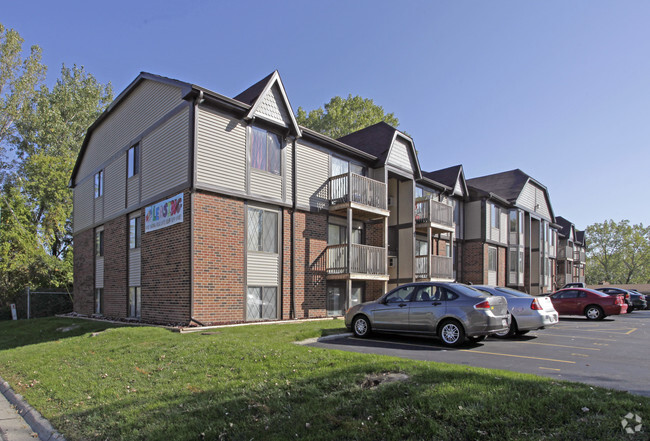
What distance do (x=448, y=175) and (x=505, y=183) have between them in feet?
32.7

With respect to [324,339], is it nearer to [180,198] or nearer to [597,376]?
[597,376]

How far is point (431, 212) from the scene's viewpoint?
74.6 feet

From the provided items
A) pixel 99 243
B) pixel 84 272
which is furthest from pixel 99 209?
pixel 84 272

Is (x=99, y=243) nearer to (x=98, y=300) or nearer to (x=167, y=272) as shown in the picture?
(x=98, y=300)

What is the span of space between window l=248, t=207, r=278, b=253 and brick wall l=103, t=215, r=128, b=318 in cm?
646

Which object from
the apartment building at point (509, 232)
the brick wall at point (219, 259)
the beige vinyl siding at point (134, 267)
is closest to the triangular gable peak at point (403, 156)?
the apartment building at point (509, 232)

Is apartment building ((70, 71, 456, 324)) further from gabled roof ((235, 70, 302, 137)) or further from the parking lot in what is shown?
the parking lot

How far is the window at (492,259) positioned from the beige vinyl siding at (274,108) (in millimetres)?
19840

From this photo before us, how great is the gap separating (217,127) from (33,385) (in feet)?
30.2

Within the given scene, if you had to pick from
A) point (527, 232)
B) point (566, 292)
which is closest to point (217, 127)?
point (566, 292)

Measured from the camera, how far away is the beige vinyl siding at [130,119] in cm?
1612

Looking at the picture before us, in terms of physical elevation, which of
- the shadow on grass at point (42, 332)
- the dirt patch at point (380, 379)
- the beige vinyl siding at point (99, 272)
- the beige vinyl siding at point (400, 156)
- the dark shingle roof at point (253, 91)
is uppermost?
the dark shingle roof at point (253, 91)

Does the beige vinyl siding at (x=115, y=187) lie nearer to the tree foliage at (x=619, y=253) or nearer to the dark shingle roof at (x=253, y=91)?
the dark shingle roof at (x=253, y=91)

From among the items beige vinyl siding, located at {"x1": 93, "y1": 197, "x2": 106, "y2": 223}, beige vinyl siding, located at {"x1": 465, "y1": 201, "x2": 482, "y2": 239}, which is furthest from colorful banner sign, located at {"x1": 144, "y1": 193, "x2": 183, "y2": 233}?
beige vinyl siding, located at {"x1": 465, "y1": 201, "x2": 482, "y2": 239}
